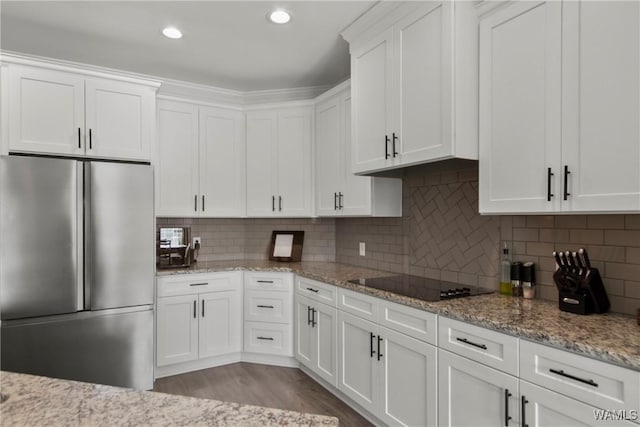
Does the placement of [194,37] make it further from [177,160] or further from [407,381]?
[407,381]

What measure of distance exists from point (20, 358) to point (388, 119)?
9.51 ft

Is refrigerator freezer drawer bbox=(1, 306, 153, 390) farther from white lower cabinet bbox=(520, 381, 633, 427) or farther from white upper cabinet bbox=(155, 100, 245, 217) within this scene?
white lower cabinet bbox=(520, 381, 633, 427)

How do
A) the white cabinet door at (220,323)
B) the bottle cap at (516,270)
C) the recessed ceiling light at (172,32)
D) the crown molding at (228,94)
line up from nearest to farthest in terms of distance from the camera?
the bottle cap at (516,270)
the recessed ceiling light at (172,32)
the white cabinet door at (220,323)
the crown molding at (228,94)

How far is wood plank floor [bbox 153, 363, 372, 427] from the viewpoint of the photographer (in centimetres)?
278

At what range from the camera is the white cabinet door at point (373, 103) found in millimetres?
2477

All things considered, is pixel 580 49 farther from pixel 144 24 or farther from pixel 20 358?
pixel 20 358

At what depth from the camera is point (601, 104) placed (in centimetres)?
155

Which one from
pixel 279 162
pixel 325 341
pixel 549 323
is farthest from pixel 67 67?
pixel 549 323

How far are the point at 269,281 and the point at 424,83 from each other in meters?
2.19

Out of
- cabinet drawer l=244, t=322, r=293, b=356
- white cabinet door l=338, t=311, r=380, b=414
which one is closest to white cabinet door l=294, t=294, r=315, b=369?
cabinet drawer l=244, t=322, r=293, b=356

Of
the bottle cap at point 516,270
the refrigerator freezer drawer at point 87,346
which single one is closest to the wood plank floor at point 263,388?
the refrigerator freezer drawer at point 87,346

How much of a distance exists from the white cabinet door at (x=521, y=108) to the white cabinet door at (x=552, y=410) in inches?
30.5

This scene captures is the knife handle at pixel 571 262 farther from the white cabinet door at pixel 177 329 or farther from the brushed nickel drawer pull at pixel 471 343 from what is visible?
the white cabinet door at pixel 177 329

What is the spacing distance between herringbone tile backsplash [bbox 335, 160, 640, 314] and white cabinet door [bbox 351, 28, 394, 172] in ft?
1.10
